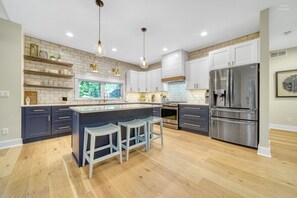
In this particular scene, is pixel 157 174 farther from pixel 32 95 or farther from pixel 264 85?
pixel 32 95

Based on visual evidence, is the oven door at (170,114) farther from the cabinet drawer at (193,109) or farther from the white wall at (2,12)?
the white wall at (2,12)

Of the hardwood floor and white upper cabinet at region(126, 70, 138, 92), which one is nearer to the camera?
the hardwood floor

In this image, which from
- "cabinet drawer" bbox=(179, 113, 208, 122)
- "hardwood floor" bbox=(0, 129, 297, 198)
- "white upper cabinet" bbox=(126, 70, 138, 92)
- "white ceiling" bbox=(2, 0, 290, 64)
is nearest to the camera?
"hardwood floor" bbox=(0, 129, 297, 198)

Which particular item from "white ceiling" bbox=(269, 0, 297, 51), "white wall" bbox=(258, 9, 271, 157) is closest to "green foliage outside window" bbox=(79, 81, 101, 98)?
"white wall" bbox=(258, 9, 271, 157)

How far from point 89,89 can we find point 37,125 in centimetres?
192

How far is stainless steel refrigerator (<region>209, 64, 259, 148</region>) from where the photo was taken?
97.8 inches

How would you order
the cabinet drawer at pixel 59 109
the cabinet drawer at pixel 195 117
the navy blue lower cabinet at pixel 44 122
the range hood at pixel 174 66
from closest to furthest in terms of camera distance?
1. the navy blue lower cabinet at pixel 44 122
2. the cabinet drawer at pixel 59 109
3. the cabinet drawer at pixel 195 117
4. the range hood at pixel 174 66

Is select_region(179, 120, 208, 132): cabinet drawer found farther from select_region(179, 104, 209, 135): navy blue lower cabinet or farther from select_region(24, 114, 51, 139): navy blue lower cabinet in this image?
select_region(24, 114, 51, 139): navy blue lower cabinet

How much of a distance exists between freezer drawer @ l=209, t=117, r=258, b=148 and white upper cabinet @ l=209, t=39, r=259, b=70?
1.37 meters

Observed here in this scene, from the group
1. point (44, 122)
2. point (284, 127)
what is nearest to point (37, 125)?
point (44, 122)

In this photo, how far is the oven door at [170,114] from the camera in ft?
13.2

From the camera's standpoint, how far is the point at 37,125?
286cm

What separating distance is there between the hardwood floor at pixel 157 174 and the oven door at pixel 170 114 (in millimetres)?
1577

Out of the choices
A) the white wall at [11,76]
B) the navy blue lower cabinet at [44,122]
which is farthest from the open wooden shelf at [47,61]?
the navy blue lower cabinet at [44,122]
